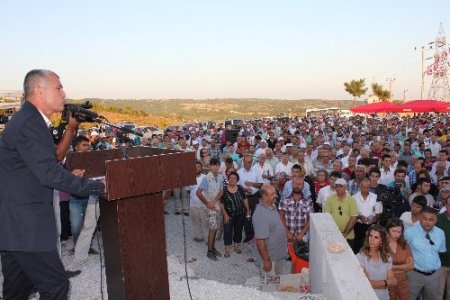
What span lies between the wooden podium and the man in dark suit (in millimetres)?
215

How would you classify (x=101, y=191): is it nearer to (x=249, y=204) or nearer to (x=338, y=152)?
(x=249, y=204)

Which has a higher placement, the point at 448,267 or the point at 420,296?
the point at 448,267

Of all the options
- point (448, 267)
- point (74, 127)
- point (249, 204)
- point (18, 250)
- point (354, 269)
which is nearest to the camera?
point (18, 250)

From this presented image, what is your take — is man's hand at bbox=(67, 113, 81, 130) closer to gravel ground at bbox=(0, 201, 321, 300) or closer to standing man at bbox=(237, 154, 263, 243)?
gravel ground at bbox=(0, 201, 321, 300)

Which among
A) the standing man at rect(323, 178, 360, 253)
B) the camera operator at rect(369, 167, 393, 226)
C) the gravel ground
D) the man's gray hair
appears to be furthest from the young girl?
the man's gray hair

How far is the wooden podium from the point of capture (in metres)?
2.48

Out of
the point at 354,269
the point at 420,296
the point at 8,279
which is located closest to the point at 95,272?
the point at 8,279

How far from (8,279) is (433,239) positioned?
4.60 m

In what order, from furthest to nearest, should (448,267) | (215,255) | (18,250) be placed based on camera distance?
1. (215,255)
2. (448,267)
3. (18,250)

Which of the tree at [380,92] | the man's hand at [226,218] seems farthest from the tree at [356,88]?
the man's hand at [226,218]

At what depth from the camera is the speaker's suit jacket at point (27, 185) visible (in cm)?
220

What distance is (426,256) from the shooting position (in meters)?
4.88

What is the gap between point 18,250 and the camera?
7.52 ft

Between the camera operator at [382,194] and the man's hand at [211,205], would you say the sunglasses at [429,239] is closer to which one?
the camera operator at [382,194]
